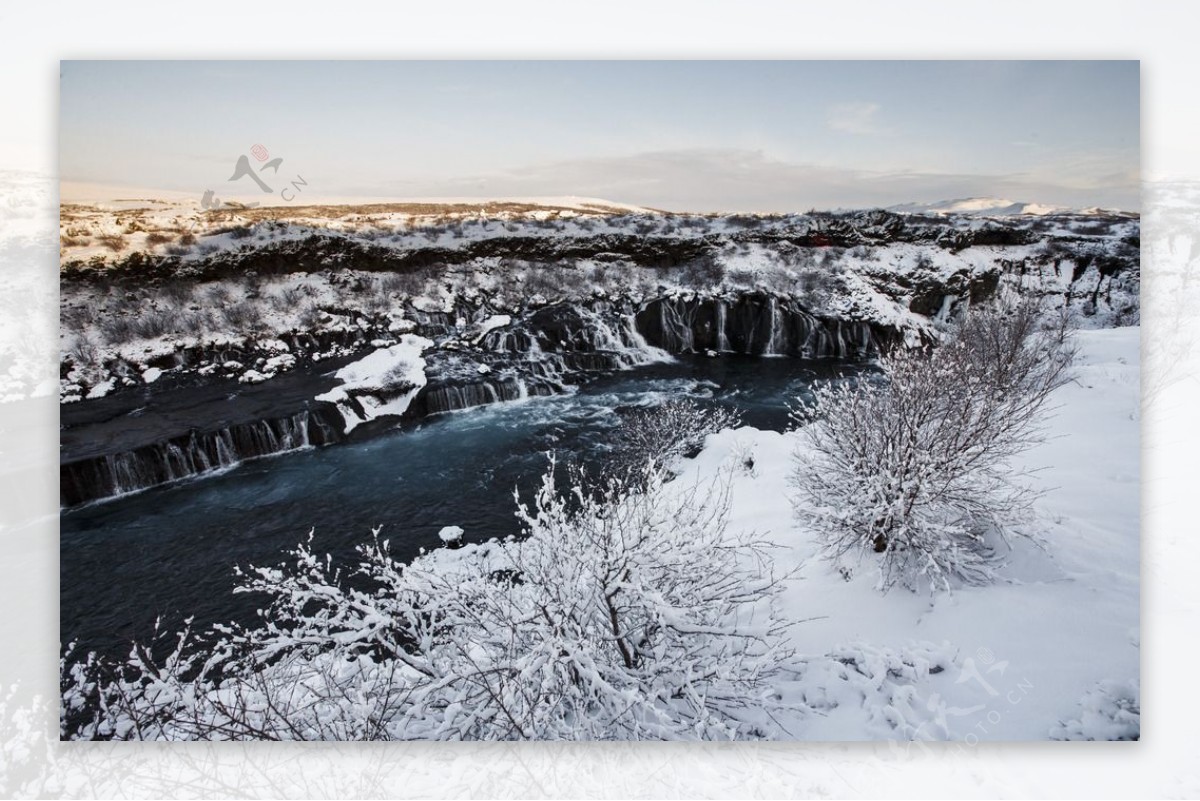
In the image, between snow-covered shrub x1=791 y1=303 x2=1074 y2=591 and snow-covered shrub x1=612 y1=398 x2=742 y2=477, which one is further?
snow-covered shrub x1=612 y1=398 x2=742 y2=477

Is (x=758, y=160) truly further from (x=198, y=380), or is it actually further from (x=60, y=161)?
(x=60, y=161)

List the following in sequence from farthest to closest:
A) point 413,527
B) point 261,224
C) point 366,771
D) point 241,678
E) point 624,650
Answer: point 413,527, point 261,224, point 366,771, point 241,678, point 624,650

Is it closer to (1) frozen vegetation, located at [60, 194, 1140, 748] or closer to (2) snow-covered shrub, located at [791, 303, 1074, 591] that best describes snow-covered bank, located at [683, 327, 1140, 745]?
(1) frozen vegetation, located at [60, 194, 1140, 748]

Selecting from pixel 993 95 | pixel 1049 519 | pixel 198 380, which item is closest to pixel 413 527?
pixel 198 380

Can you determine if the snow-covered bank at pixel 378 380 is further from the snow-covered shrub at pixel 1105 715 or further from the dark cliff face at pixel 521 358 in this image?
the snow-covered shrub at pixel 1105 715

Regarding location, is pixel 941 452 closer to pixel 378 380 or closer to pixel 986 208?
pixel 986 208

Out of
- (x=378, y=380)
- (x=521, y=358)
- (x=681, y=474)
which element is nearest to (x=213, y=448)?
(x=378, y=380)

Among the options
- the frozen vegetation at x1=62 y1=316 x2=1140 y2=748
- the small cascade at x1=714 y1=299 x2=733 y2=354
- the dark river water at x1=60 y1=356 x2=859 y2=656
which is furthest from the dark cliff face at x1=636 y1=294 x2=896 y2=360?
the frozen vegetation at x1=62 y1=316 x2=1140 y2=748
